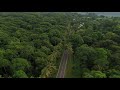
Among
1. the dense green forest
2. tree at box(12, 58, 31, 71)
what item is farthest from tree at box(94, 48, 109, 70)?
tree at box(12, 58, 31, 71)

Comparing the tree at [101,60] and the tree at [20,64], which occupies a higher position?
the tree at [101,60]

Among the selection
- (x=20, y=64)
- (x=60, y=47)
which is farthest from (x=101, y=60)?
(x=20, y=64)

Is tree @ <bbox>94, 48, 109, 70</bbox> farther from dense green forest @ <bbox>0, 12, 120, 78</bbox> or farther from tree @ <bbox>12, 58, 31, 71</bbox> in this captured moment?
tree @ <bbox>12, 58, 31, 71</bbox>

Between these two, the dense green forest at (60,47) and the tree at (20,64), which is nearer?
the dense green forest at (60,47)

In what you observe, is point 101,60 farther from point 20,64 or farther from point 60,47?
point 20,64

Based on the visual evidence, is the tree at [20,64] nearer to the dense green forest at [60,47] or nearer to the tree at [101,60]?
the dense green forest at [60,47]

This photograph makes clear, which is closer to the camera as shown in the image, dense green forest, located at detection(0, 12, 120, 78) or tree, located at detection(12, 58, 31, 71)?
dense green forest, located at detection(0, 12, 120, 78)

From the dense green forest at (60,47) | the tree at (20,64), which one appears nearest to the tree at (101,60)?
the dense green forest at (60,47)
